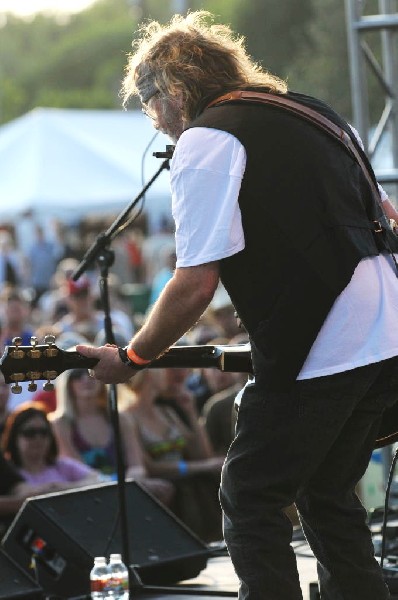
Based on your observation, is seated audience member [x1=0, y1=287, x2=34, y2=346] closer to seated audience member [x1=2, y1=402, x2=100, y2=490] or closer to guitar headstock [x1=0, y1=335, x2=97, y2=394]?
seated audience member [x1=2, y1=402, x2=100, y2=490]

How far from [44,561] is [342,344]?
2.10 meters

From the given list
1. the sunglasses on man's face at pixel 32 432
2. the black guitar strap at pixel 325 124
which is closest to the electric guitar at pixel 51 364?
the black guitar strap at pixel 325 124

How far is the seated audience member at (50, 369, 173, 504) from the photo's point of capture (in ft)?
23.2

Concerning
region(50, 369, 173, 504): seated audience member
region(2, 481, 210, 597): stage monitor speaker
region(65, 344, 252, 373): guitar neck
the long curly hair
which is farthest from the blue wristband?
the long curly hair

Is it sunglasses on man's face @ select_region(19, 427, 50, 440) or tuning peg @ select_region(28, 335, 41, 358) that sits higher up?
sunglasses on man's face @ select_region(19, 427, 50, 440)

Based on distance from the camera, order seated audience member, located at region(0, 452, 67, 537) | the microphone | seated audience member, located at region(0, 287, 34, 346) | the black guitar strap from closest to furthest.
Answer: the black guitar strap < the microphone < seated audience member, located at region(0, 452, 67, 537) < seated audience member, located at region(0, 287, 34, 346)

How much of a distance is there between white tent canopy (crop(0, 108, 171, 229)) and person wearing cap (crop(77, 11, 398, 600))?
42.3ft

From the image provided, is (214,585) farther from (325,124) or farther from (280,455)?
(325,124)

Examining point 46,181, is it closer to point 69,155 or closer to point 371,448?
point 69,155

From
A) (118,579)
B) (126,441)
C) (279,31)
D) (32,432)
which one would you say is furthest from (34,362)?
(279,31)

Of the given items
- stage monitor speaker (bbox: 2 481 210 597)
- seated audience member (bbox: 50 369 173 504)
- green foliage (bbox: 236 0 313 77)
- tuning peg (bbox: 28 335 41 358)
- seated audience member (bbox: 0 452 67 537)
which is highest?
green foliage (bbox: 236 0 313 77)

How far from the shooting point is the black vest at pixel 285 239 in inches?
134

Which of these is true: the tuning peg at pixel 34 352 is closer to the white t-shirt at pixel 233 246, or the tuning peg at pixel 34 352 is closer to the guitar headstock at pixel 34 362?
the guitar headstock at pixel 34 362

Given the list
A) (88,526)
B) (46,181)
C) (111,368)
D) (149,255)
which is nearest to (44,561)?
(88,526)
